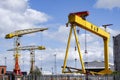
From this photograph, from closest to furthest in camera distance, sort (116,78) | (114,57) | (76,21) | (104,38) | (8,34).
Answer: (76,21) → (104,38) → (116,78) → (114,57) → (8,34)

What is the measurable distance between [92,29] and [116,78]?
3072 cm

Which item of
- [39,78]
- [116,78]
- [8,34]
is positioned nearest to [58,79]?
[39,78]

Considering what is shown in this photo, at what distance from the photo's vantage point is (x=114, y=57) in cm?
10444

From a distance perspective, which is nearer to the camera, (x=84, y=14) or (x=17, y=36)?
(x=84, y=14)

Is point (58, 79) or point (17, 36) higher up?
point (17, 36)

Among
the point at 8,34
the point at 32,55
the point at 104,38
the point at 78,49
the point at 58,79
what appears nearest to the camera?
the point at 78,49

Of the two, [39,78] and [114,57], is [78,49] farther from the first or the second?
[114,57]

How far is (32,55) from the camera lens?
133125 mm

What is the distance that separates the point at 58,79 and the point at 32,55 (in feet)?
122

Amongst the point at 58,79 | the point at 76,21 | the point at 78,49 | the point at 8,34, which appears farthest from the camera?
the point at 8,34

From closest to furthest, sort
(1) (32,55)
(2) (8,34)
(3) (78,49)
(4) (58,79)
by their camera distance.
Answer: (3) (78,49) < (4) (58,79) < (2) (8,34) < (1) (32,55)

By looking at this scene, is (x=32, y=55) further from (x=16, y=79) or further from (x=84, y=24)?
(x=84, y=24)

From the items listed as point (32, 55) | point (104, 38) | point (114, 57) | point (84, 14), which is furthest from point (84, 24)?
point (32, 55)

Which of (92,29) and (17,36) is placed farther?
(17,36)
